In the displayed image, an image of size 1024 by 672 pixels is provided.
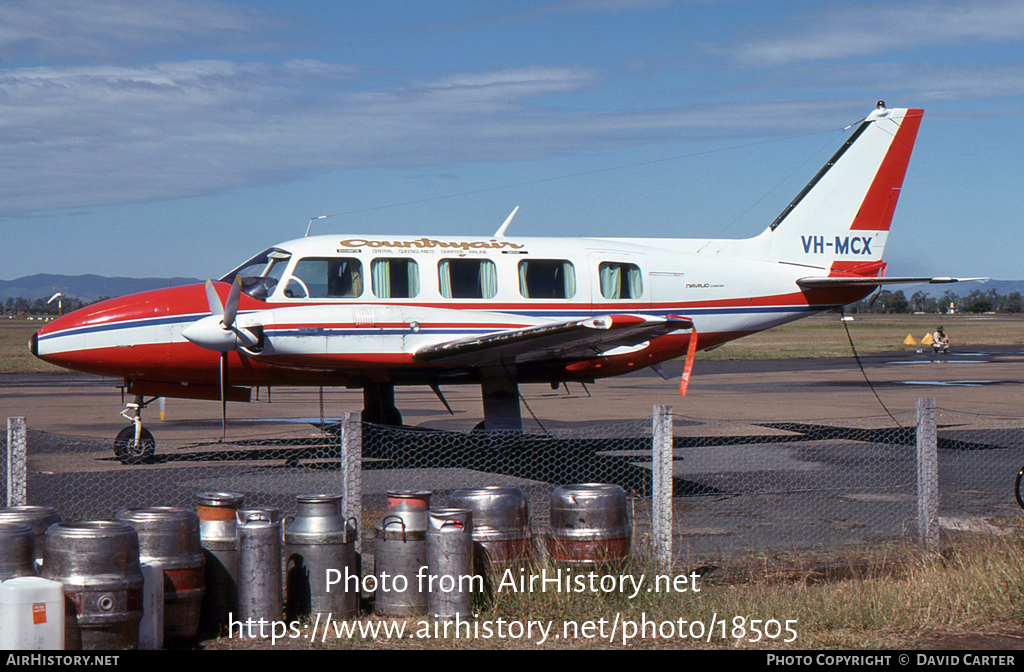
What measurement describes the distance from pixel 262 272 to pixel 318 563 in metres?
8.71

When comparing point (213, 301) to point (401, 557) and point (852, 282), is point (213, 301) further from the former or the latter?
point (852, 282)

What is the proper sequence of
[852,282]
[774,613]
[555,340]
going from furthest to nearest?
[852,282], [555,340], [774,613]

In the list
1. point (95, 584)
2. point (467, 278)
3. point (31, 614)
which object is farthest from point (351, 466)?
point (467, 278)

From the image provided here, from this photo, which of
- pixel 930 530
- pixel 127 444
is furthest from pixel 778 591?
pixel 127 444

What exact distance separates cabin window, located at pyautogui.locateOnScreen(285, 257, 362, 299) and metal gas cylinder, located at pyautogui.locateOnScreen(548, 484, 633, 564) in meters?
8.23

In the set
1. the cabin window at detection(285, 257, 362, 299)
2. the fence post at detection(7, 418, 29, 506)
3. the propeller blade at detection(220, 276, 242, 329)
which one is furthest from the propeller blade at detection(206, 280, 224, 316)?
the fence post at detection(7, 418, 29, 506)

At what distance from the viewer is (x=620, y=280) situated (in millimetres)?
15859

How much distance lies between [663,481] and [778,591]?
115cm

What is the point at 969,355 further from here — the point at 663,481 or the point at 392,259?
the point at 663,481

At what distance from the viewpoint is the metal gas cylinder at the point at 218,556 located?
630 cm

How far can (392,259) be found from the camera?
1459cm

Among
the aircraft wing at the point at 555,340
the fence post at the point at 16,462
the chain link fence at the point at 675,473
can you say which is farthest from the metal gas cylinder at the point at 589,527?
the aircraft wing at the point at 555,340

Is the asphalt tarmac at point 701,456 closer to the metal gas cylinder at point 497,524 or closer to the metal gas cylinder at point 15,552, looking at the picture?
the metal gas cylinder at point 497,524

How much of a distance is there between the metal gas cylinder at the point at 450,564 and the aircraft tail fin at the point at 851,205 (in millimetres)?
12645
